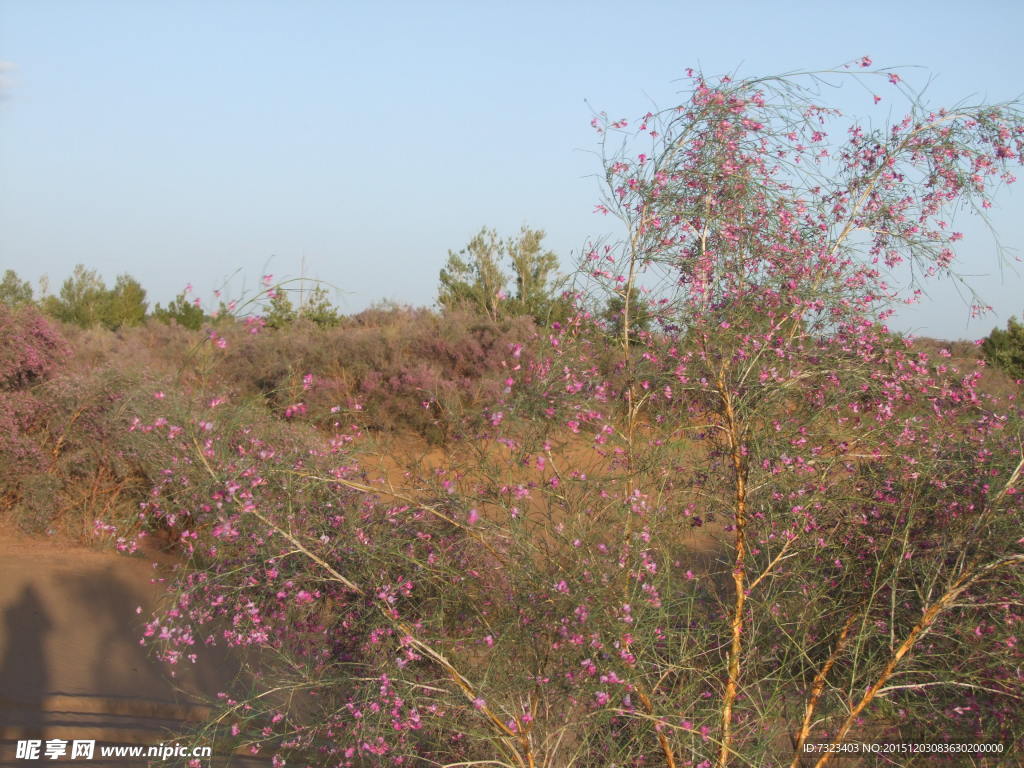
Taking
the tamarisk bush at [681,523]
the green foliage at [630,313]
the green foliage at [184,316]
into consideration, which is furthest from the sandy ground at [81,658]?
the green foliage at [184,316]

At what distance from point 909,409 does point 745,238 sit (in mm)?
1280

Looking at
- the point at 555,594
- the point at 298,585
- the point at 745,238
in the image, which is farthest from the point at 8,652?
the point at 745,238

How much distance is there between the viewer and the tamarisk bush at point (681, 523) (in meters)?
4.10

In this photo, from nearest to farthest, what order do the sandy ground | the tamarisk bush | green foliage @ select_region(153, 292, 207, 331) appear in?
the tamarisk bush → the sandy ground → green foliage @ select_region(153, 292, 207, 331)

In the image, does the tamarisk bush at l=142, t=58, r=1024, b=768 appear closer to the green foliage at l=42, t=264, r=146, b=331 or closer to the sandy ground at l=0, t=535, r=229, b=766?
the sandy ground at l=0, t=535, r=229, b=766

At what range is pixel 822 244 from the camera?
484 centimetres

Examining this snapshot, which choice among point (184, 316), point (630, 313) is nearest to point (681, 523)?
point (630, 313)

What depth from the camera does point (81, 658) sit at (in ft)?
31.9

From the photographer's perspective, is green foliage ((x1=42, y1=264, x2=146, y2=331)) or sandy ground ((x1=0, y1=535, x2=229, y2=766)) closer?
sandy ground ((x1=0, y1=535, x2=229, y2=766))

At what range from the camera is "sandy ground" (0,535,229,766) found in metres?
8.16

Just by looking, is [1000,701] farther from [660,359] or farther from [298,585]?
[298,585]

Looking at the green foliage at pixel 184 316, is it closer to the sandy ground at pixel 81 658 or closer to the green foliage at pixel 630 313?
the sandy ground at pixel 81 658

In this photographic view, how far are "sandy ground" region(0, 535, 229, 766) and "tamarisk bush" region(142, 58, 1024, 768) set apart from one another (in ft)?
9.80

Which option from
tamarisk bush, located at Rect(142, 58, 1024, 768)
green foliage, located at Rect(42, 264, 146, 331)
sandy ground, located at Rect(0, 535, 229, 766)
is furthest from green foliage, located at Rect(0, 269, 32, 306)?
tamarisk bush, located at Rect(142, 58, 1024, 768)
